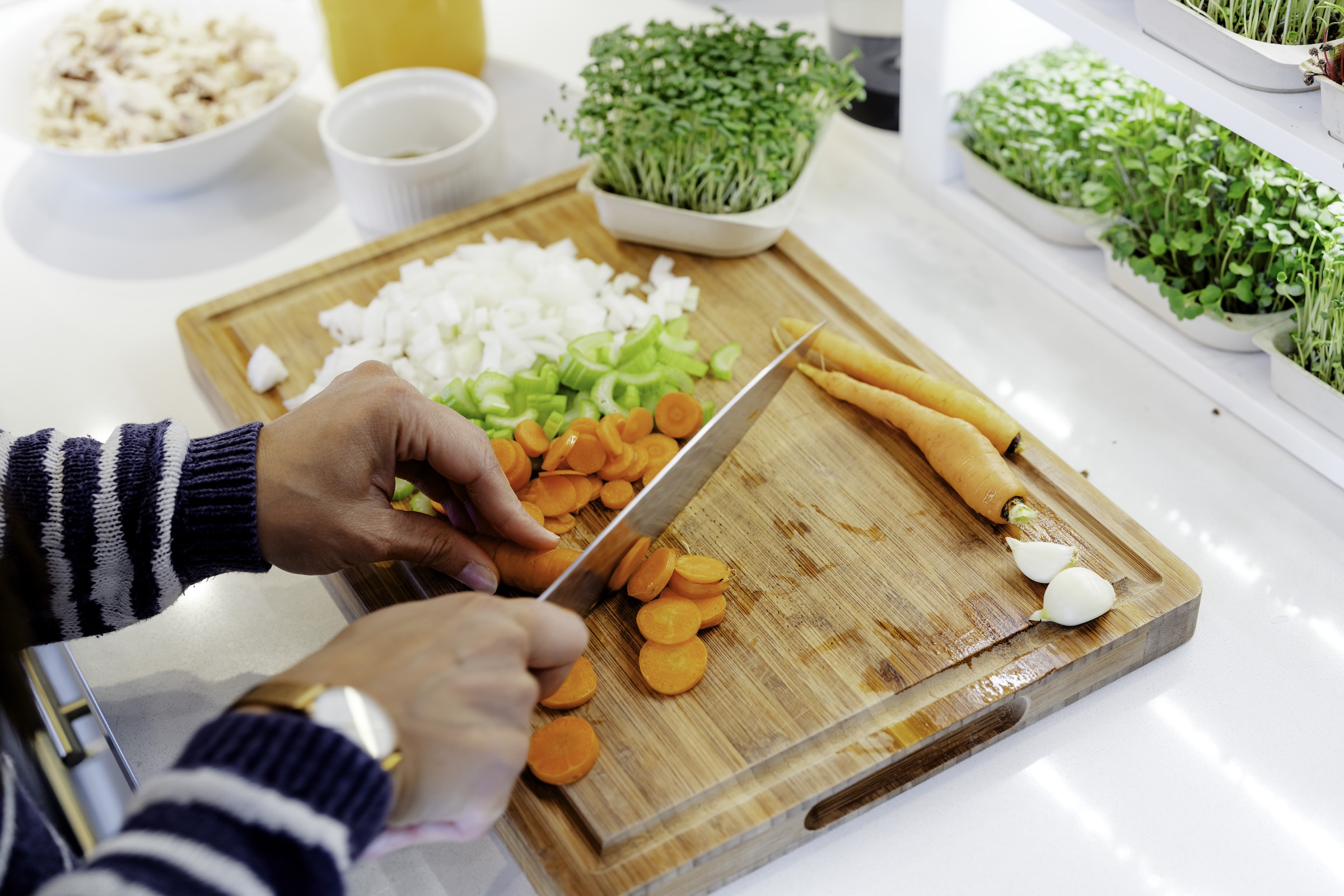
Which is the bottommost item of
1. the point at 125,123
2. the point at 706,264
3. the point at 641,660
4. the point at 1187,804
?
the point at 1187,804

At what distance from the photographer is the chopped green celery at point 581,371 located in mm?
1405

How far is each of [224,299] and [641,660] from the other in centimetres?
88

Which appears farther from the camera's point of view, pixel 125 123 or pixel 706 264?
pixel 125 123

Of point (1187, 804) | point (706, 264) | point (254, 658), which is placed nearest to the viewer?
point (1187, 804)

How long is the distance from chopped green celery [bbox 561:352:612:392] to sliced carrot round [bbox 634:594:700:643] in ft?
1.12

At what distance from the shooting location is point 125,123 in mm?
1760

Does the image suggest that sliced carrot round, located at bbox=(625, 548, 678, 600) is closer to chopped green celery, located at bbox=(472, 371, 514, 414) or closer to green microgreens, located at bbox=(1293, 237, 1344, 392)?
chopped green celery, located at bbox=(472, 371, 514, 414)

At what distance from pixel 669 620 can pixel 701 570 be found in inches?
2.6

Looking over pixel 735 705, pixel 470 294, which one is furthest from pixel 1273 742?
pixel 470 294

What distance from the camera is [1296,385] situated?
137cm

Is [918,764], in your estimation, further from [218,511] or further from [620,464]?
[218,511]

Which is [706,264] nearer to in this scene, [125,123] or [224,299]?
[224,299]

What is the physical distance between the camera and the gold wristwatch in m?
0.80

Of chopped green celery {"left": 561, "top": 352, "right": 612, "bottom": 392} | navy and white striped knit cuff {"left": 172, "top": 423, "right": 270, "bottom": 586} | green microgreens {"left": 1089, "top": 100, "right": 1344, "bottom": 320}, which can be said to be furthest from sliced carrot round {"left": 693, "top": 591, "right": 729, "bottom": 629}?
green microgreens {"left": 1089, "top": 100, "right": 1344, "bottom": 320}
